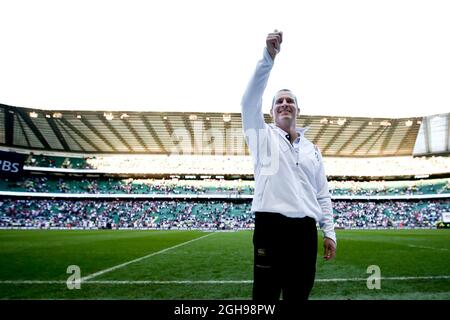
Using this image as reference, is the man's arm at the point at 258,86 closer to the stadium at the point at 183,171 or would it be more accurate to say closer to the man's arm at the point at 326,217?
the man's arm at the point at 326,217

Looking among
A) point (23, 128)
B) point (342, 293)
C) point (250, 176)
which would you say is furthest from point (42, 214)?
point (342, 293)

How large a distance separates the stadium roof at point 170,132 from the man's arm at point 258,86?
131ft

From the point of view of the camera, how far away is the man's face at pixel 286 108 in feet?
8.64

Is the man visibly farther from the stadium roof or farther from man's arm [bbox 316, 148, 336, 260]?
the stadium roof

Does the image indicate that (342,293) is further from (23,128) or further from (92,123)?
(23,128)

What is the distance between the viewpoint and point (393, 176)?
51.5m

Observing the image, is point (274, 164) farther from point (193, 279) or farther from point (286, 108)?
point (193, 279)

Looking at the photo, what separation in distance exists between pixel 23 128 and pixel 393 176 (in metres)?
53.7

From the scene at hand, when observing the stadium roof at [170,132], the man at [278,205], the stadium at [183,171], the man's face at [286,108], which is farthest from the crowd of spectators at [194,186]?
the man at [278,205]

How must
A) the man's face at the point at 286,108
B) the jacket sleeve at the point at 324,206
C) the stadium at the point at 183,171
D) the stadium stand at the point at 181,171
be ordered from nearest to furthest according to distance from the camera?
the man's face at the point at 286,108 < the jacket sleeve at the point at 324,206 < the stadium at the point at 183,171 < the stadium stand at the point at 181,171

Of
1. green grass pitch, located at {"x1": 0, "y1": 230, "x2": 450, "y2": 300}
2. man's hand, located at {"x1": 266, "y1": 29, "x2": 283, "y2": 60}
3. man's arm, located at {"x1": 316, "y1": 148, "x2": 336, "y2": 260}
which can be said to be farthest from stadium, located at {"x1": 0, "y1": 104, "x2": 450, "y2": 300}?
man's hand, located at {"x1": 266, "y1": 29, "x2": 283, "y2": 60}

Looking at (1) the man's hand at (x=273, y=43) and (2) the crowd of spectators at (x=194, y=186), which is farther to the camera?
(2) the crowd of spectators at (x=194, y=186)

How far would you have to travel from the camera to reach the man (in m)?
2.30

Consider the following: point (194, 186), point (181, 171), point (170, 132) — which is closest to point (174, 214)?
point (194, 186)
